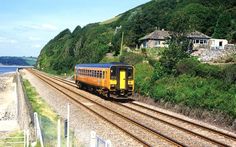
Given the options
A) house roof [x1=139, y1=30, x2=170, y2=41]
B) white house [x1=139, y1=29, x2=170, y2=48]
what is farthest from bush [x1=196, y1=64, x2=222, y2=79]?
house roof [x1=139, y1=30, x2=170, y2=41]

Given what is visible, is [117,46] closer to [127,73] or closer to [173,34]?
[173,34]

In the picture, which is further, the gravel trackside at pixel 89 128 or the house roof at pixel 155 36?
the house roof at pixel 155 36

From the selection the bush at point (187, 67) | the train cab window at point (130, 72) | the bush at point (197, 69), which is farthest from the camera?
the train cab window at point (130, 72)

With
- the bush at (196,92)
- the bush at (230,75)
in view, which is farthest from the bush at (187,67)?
the bush at (230,75)

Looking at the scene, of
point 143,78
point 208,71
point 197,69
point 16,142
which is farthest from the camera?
point 143,78

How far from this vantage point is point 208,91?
23578 mm

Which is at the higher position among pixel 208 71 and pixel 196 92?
pixel 208 71

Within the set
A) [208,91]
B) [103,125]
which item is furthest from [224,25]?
[103,125]

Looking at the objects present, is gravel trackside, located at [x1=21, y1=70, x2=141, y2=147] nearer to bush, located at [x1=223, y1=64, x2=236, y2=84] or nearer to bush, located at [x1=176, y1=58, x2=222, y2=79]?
bush, located at [x1=223, y1=64, x2=236, y2=84]

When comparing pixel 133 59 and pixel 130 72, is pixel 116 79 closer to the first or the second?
pixel 130 72

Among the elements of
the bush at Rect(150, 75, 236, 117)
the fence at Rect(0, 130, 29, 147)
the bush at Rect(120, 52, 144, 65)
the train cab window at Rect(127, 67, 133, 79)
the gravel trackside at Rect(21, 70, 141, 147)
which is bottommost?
the fence at Rect(0, 130, 29, 147)

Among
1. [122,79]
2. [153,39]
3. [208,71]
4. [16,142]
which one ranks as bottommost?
[16,142]

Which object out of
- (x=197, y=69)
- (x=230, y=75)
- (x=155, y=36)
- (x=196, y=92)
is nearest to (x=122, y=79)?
(x=197, y=69)

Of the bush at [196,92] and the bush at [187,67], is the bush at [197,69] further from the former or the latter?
the bush at [196,92]
